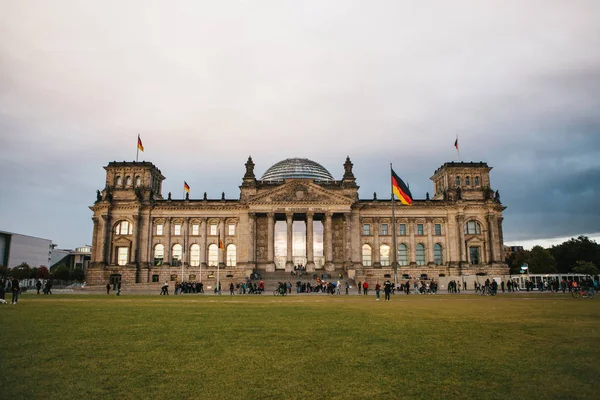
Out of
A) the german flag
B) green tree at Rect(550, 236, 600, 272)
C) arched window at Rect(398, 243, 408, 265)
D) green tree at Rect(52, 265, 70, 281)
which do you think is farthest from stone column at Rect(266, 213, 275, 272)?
green tree at Rect(550, 236, 600, 272)

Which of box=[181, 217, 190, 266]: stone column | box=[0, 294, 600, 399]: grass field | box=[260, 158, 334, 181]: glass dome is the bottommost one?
box=[0, 294, 600, 399]: grass field

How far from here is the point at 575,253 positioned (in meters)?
108

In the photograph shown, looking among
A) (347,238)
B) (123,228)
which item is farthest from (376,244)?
(123,228)

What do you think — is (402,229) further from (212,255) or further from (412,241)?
(212,255)

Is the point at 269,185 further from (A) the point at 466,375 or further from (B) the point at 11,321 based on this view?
(A) the point at 466,375

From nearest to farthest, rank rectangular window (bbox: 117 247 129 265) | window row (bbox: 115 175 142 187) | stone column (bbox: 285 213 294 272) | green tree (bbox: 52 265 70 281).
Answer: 1. stone column (bbox: 285 213 294 272)
2. rectangular window (bbox: 117 247 129 265)
3. window row (bbox: 115 175 142 187)
4. green tree (bbox: 52 265 70 281)

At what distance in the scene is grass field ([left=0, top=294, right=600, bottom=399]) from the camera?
8750 mm

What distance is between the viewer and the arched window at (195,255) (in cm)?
8894

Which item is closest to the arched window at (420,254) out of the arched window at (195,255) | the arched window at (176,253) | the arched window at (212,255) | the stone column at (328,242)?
the stone column at (328,242)

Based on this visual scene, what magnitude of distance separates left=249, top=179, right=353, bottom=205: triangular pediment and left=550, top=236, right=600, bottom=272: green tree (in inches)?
2390

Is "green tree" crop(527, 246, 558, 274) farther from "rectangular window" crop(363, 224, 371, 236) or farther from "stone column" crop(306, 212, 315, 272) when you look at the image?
"stone column" crop(306, 212, 315, 272)

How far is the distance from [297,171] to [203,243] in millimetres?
Answer: 26995

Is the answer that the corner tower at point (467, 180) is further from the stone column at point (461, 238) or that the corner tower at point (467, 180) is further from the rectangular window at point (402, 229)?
the rectangular window at point (402, 229)

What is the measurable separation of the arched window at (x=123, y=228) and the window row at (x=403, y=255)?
4476cm
